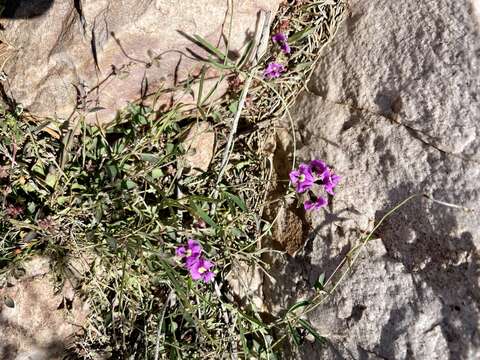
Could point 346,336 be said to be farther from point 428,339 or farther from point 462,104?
point 462,104

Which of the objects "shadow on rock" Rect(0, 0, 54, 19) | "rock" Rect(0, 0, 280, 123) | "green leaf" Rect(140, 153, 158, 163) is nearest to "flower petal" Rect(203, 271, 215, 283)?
"green leaf" Rect(140, 153, 158, 163)

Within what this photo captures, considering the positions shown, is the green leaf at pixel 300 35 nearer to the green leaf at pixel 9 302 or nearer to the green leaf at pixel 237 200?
the green leaf at pixel 237 200

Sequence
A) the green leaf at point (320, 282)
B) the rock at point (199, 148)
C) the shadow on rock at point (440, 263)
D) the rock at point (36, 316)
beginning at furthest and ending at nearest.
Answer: the rock at point (199, 148)
the rock at point (36, 316)
the green leaf at point (320, 282)
the shadow on rock at point (440, 263)

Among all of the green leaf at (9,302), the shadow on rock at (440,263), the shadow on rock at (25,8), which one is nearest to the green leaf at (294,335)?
the shadow on rock at (440,263)

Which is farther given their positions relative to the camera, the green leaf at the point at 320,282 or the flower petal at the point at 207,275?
the flower petal at the point at 207,275

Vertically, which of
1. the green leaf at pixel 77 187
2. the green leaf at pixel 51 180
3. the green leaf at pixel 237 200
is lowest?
the green leaf at pixel 51 180

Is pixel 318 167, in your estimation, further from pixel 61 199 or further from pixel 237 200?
pixel 61 199

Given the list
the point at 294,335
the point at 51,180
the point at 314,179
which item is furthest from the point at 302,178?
the point at 51,180
